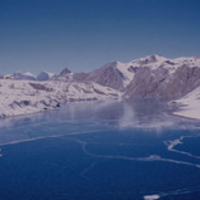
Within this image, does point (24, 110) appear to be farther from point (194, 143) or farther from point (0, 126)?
point (194, 143)

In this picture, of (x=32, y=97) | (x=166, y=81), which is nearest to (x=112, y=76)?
(x=166, y=81)

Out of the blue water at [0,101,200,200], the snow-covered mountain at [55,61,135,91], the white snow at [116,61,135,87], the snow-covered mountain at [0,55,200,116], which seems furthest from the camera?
the white snow at [116,61,135,87]

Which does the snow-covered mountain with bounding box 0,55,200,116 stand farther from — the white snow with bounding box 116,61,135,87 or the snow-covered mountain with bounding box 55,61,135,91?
the white snow with bounding box 116,61,135,87

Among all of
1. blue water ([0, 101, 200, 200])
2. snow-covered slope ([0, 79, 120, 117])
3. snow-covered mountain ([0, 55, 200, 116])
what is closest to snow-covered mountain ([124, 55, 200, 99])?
snow-covered mountain ([0, 55, 200, 116])

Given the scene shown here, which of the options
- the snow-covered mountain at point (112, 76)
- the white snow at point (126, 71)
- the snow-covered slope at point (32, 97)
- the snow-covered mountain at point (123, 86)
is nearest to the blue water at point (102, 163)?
the snow-covered slope at point (32, 97)

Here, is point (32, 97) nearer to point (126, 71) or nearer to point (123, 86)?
point (123, 86)

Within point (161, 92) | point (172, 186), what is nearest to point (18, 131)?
point (172, 186)

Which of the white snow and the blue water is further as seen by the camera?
the white snow
